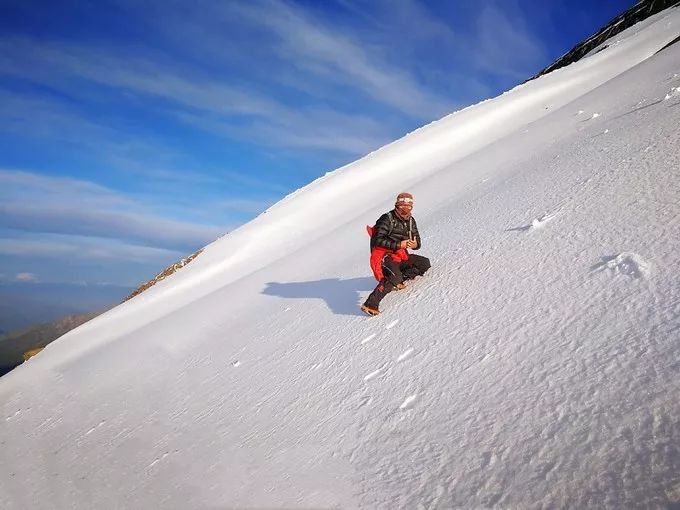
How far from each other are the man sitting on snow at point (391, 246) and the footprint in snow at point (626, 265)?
216cm

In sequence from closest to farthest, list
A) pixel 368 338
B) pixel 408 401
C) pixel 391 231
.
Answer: pixel 408 401
pixel 368 338
pixel 391 231

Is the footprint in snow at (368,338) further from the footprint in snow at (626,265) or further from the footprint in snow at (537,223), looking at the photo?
the footprint in snow at (537,223)

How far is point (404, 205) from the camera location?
203 inches

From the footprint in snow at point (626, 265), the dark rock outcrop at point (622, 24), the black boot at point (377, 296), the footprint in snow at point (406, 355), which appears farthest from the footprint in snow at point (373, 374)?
the dark rock outcrop at point (622, 24)

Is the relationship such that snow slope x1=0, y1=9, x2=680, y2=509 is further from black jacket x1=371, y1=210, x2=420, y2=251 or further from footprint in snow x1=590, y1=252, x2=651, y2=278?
black jacket x1=371, y1=210, x2=420, y2=251

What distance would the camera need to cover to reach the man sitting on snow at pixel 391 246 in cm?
507

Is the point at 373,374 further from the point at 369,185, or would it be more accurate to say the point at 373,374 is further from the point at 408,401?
the point at 369,185

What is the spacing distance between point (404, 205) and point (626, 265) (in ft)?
8.45

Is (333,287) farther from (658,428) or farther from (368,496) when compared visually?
(658,428)

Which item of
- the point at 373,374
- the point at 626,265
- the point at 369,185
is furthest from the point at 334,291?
the point at 369,185

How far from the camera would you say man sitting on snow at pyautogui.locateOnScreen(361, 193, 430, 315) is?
5.07 metres

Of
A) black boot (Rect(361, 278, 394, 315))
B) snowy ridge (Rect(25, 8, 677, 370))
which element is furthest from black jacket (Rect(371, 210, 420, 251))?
snowy ridge (Rect(25, 8, 677, 370))

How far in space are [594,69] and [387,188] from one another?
48.0 feet

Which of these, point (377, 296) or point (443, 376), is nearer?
point (443, 376)
